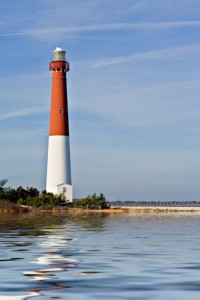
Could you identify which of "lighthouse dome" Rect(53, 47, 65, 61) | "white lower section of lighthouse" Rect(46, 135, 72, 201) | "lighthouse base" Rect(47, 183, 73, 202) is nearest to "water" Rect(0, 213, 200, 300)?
"white lower section of lighthouse" Rect(46, 135, 72, 201)

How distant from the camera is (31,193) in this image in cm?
9156

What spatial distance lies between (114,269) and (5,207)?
6298 cm

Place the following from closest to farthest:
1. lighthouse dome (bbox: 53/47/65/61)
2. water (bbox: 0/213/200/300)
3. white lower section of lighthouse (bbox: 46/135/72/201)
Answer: water (bbox: 0/213/200/300)
white lower section of lighthouse (bbox: 46/135/72/201)
lighthouse dome (bbox: 53/47/65/61)

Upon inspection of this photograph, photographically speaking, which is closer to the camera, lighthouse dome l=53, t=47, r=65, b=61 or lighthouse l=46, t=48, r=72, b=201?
lighthouse l=46, t=48, r=72, b=201

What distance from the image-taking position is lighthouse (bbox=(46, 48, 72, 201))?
252 ft

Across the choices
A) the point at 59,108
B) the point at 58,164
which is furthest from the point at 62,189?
the point at 59,108

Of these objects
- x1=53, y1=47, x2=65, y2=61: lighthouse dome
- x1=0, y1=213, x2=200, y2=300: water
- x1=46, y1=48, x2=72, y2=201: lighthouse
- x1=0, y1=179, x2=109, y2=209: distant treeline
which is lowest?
x1=0, y1=213, x2=200, y2=300: water

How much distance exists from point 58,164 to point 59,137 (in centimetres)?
354

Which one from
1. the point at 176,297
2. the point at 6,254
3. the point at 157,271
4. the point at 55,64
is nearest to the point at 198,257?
the point at 157,271

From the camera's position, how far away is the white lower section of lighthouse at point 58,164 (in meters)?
76.8

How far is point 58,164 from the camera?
77625 millimetres

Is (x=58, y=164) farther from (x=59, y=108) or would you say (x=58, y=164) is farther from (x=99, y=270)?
(x=99, y=270)

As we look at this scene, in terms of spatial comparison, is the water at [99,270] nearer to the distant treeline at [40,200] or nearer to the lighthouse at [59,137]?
the lighthouse at [59,137]

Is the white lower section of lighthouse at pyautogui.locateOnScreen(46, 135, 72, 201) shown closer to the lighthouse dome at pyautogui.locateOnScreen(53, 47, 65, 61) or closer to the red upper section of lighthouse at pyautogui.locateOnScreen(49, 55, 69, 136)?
the red upper section of lighthouse at pyautogui.locateOnScreen(49, 55, 69, 136)
